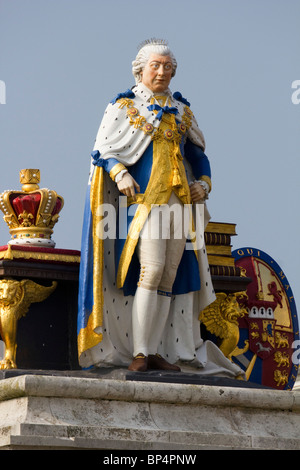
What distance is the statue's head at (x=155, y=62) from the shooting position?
10.8 m

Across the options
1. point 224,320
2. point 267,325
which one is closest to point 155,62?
point 224,320

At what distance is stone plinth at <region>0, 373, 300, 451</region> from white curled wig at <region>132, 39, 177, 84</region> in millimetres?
2674

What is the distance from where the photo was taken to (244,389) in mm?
10203

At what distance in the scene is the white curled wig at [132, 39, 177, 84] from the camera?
1083 cm

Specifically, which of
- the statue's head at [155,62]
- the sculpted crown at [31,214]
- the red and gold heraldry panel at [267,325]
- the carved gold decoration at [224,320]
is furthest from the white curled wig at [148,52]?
the red and gold heraldry panel at [267,325]

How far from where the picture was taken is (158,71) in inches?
425

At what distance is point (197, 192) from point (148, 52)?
1192 millimetres

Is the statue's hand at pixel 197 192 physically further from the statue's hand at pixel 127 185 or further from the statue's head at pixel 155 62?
the statue's head at pixel 155 62

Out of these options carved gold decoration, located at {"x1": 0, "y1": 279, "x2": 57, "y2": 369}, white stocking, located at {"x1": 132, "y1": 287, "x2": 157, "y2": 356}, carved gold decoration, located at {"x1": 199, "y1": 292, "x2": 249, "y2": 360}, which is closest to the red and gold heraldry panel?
carved gold decoration, located at {"x1": 199, "y1": 292, "x2": 249, "y2": 360}

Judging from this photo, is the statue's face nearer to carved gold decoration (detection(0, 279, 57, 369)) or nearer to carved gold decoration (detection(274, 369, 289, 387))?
carved gold decoration (detection(0, 279, 57, 369))

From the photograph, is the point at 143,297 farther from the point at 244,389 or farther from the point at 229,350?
the point at 229,350

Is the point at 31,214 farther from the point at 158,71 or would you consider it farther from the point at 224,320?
the point at 224,320

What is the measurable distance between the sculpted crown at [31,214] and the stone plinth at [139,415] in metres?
1.99

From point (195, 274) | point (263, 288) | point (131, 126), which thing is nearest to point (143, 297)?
point (195, 274)
